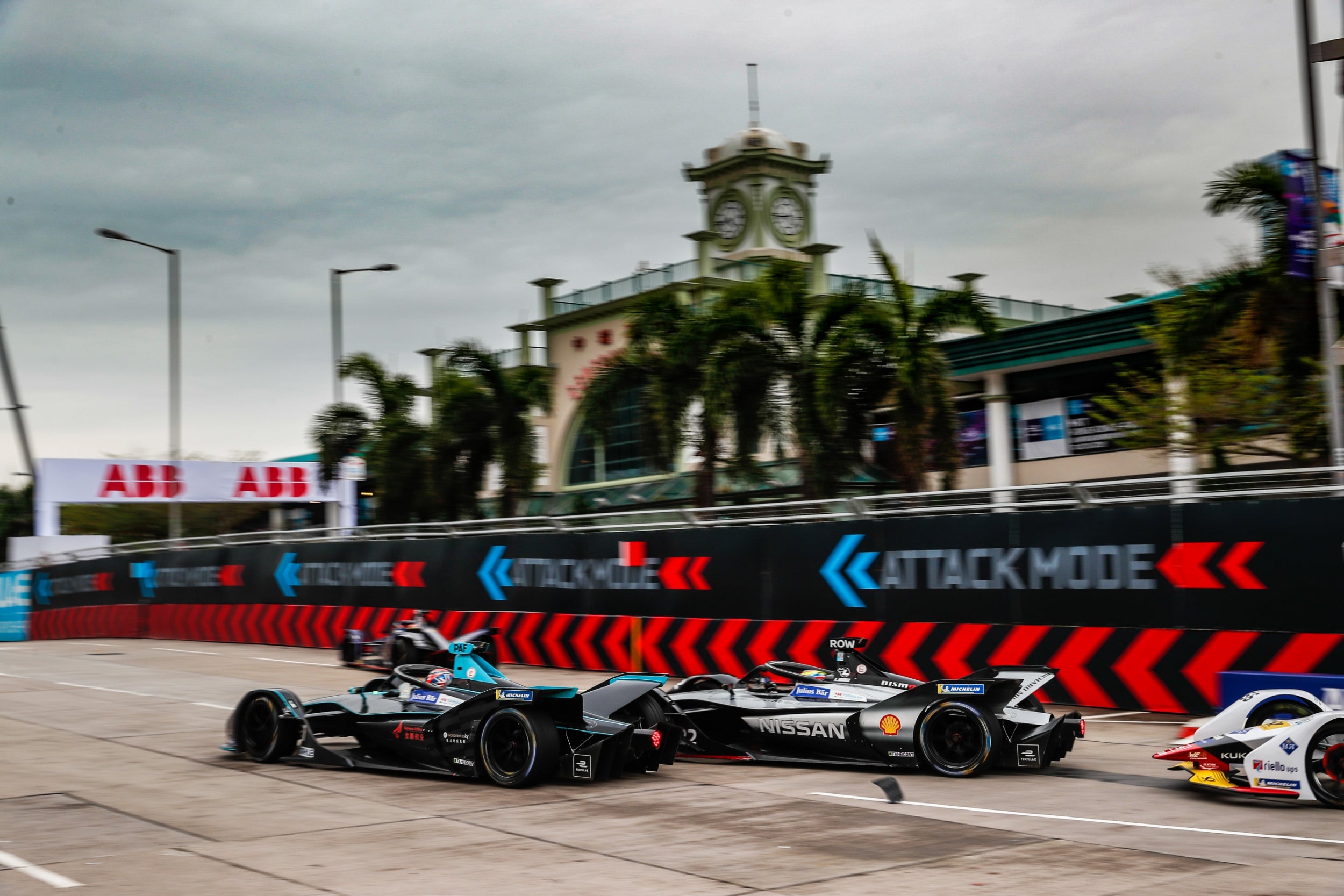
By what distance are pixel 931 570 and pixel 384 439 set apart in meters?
22.3

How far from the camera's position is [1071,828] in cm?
859

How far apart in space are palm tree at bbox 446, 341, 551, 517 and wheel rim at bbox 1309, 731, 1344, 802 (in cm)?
2576

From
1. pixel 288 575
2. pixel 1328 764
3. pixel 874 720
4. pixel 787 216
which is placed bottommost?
pixel 1328 764

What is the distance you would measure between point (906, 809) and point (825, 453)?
605 inches

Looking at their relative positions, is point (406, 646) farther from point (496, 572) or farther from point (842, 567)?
point (842, 567)

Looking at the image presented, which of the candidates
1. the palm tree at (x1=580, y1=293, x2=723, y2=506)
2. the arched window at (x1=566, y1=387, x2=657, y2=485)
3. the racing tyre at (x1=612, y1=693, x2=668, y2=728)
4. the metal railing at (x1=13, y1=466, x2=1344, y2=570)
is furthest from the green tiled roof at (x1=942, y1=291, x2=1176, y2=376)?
the racing tyre at (x1=612, y1=693, x2=668, y2=728)

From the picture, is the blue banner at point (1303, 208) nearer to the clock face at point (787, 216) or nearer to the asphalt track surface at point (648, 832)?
the asphalt track surface at point (648, 832)

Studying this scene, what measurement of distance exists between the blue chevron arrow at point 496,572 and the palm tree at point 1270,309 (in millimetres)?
12882

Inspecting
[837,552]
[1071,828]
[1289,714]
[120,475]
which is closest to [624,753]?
[1071,828]

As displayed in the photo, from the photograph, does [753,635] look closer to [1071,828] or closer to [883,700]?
[883,700]

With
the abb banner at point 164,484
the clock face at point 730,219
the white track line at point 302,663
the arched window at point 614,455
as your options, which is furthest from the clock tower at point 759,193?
the white track line at point 302,663

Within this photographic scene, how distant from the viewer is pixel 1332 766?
9016mm

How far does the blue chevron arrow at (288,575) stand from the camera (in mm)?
28469

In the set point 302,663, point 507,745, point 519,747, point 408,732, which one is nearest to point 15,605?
point 302,663
